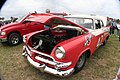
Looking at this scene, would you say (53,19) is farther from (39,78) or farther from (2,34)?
(2,34)

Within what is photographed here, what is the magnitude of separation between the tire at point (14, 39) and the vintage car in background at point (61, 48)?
1632mm

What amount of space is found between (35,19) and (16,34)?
8.07ft

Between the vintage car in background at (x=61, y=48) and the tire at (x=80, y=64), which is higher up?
the vintage car in background at (x=61, y=48)

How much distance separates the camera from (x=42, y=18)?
7.75 feet

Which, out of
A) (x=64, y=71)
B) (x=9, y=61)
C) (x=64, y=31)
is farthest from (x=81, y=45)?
(x=9, y=61)

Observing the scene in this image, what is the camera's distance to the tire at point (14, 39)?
4500 millimetres

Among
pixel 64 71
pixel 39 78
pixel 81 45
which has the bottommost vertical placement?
pixel 39 78

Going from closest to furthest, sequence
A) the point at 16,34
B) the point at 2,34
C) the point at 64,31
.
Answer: the point at 64,31, the point at 2,34, the point at 16,34

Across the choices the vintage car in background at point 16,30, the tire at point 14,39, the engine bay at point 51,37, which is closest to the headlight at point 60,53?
the engine bay at point 51,37

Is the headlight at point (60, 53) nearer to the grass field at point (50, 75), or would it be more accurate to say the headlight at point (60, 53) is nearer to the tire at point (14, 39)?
the grass field at point (50, 75)

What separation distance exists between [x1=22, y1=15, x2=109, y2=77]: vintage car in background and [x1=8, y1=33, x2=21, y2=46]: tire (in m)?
1.63

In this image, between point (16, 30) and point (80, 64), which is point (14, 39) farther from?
point (80, 64)

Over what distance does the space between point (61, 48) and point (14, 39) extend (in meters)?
2.77

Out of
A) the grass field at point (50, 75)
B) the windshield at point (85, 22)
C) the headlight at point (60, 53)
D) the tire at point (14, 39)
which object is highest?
the windshield at point (85, 22)
